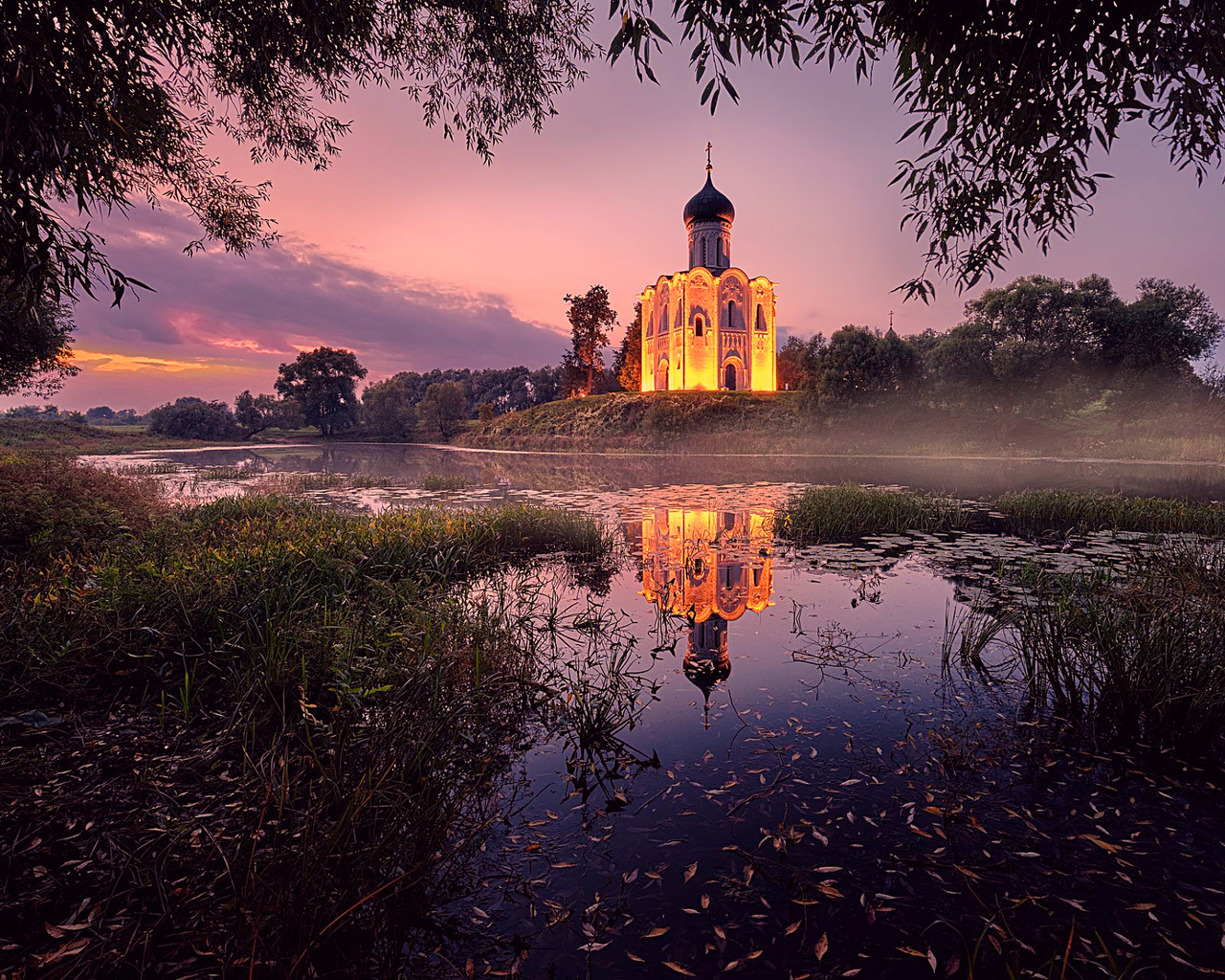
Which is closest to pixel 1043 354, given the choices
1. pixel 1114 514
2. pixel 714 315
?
pixel 714 315

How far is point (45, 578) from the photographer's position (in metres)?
6.70

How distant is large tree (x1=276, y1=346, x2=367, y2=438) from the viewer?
296 feet

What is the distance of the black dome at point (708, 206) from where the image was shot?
210 feet

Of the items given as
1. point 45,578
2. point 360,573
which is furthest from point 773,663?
point 45,578

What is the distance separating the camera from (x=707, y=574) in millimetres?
10172

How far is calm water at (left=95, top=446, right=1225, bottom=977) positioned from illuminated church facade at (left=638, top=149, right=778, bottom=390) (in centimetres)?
5950

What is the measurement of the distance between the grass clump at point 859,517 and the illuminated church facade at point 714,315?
162ft

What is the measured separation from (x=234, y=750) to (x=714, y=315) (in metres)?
65.3

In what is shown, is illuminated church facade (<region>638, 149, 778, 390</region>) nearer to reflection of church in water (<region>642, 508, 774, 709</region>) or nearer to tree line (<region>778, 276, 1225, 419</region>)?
tree line (<region>778, 276, 1225, 419</region>)

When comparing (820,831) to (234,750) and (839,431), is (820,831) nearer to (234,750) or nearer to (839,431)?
(234,750)

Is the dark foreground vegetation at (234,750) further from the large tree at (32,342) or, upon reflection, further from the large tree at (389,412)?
the large tree at (389,412)

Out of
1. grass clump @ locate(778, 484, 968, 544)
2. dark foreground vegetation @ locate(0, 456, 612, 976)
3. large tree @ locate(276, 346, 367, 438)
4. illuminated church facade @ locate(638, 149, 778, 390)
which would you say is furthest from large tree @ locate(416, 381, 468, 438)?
dark foreground vegetation @ locate(0, 456, 612, 976)

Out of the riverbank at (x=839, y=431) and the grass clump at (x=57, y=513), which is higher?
the riverbank at (x=839, y=431)

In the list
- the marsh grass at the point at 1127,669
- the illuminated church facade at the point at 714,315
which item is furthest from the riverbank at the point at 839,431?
the marsh grass at the point at 1127,669
